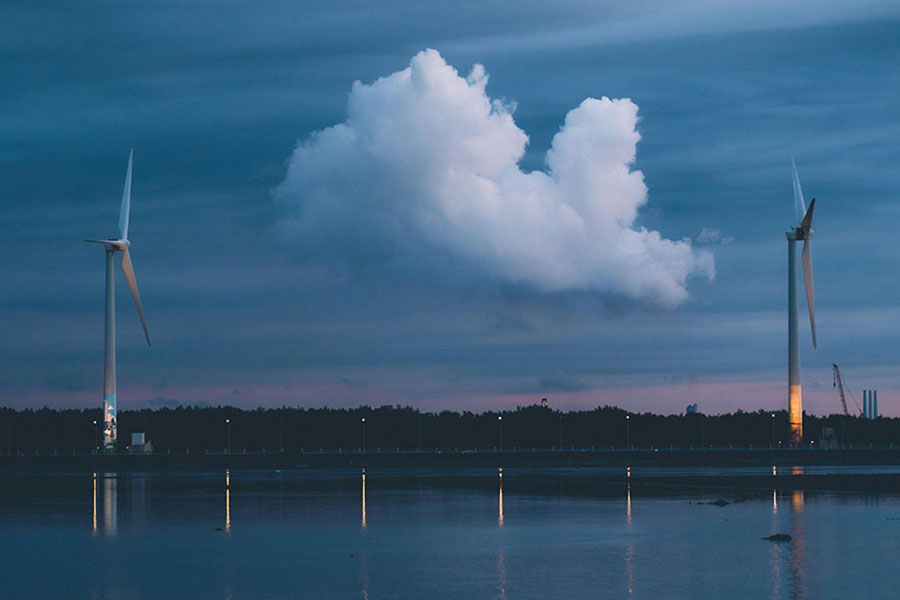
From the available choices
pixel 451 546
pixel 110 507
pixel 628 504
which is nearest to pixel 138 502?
pixel 110 507

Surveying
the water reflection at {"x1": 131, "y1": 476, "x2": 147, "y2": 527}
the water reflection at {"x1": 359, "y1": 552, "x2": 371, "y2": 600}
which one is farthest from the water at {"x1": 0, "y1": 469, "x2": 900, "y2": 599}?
the water reflection at {"x1": 131, "y1": 476, "x2": 147, "y2": 527}

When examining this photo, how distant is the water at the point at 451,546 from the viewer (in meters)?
48.0

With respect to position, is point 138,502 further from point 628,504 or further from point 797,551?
point 797,551

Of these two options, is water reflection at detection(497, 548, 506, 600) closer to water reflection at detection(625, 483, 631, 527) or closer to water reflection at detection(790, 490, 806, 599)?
water reflection at detection(790, 490, 806, 599)

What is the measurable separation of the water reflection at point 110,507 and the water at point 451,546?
22cm

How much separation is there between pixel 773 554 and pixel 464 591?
1764 cm

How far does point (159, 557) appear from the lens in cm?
5906

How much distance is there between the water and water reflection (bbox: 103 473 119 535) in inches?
8.8

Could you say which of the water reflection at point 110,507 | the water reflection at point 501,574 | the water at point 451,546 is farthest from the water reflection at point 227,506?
the water reflection at point 501,574

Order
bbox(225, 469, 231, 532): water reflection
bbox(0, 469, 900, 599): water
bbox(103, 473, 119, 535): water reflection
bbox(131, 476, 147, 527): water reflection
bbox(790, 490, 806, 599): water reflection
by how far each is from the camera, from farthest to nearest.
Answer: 1. bbox(131, 476, 147, 527): water reflection
2. bbox(103, 473, 119, 535): water reflection
3. bbox(225, 469, 231, 532): water reflection
4. bbox(0, 469, 900, 599): water
5. bbox(790, 490, 806, 599): water reflection

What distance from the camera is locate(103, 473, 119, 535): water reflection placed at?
249ft

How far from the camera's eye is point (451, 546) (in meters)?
63.3

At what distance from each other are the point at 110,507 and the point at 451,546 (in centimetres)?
4001

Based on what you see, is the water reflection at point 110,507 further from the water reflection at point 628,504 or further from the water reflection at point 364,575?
the water reflection at point 628,504
